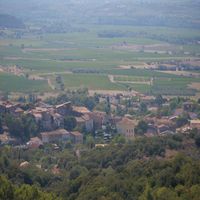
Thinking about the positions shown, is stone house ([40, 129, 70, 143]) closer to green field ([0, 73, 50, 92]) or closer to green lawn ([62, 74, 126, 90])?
green field ([0, 73, 50, 92])

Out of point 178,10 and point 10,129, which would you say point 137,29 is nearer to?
point 178,10

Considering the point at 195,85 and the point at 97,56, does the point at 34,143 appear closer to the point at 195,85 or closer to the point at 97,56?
the point at 195,85

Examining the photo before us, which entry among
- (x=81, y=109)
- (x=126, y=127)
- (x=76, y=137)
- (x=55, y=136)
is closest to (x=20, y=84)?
(x=81, y=109)

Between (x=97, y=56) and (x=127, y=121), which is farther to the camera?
(x=97, y=56)

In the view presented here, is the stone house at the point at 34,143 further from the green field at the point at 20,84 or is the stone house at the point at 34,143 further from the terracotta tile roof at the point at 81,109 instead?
the green field at the point at 20,84

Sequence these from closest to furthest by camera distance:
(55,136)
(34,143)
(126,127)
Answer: (34,143)
(55,136)
(126,127)

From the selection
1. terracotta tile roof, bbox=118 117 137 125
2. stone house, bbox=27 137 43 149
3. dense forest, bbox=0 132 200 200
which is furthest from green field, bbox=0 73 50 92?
dense forest, bbox=0 132 200 200

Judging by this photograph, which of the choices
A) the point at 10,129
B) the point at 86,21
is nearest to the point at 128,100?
the point at 10,129
